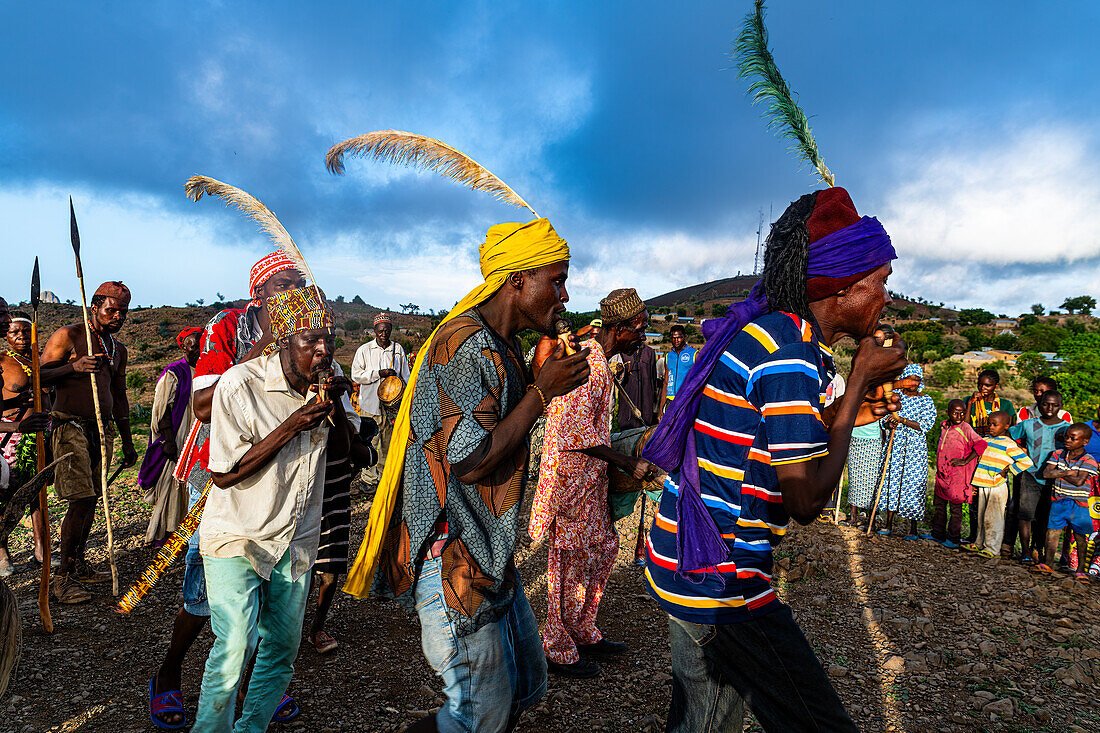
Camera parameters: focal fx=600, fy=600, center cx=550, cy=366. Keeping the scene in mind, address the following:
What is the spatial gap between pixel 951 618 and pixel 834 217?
170 inches

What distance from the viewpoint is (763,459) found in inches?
66.8

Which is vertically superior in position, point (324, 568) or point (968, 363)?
point (968, 363)

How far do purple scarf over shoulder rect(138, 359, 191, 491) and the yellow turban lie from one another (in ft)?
13.8

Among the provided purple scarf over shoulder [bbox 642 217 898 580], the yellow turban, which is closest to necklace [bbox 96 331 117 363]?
the yellow turban

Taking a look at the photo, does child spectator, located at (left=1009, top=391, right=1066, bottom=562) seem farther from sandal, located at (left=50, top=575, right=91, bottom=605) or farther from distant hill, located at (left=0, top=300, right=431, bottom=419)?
distant hill, located at (left=0, top=300, right=431, bottom=419)

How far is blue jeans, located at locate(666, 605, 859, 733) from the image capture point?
1688 millimetres

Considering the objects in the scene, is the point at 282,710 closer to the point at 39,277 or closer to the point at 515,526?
the point at 515,526

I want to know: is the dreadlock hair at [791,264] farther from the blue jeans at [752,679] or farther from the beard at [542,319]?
the blue jeans at [752,679]

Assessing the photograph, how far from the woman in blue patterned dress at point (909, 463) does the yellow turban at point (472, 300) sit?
6.08m

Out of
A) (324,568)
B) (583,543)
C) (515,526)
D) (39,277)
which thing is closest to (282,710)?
(324,568)

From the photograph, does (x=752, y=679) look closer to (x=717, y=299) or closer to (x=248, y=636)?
(x=248, y=636)

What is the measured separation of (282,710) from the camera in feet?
10.2

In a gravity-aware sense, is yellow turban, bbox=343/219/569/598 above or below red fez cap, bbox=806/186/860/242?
below

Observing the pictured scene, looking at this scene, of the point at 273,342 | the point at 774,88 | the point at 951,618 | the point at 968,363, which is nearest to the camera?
the point at 774,88
